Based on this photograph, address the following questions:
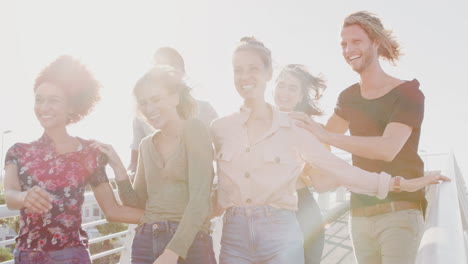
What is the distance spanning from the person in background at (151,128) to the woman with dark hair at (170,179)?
101 cm

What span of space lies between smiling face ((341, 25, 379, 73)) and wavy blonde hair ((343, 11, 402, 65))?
26 millimetres

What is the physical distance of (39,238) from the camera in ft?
7.34

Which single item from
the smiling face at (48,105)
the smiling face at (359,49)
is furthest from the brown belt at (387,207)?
the smiling face at (48,105)

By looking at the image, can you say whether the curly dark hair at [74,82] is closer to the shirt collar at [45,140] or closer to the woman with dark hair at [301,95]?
the shirt collar at [45,140]

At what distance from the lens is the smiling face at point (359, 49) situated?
2.78 metres

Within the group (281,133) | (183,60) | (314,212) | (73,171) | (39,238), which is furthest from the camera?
A: (183,60)

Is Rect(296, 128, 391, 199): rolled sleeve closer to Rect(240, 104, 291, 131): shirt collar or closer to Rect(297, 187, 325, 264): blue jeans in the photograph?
Rect(240, 104, 291, 131): shirt collar

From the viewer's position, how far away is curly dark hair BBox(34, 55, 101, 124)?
243cm

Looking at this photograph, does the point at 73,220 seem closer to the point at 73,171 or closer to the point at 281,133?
the point at 73,171

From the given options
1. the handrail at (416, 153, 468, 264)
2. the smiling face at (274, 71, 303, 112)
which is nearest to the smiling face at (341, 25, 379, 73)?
the smiling face at (274, 71, 303, 112)

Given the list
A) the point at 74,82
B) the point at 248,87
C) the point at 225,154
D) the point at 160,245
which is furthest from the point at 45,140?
the point at 248,87

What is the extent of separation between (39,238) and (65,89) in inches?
29.0

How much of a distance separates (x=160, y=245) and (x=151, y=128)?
56.3 inches

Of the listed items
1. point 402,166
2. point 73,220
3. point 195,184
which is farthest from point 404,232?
point 73,220
